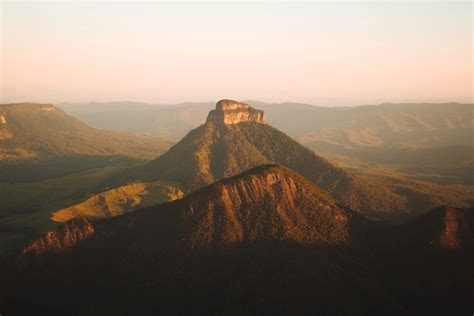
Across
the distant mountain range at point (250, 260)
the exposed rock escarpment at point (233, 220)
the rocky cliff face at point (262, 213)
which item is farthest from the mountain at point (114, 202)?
the rocky cliff face at point (262, 213)

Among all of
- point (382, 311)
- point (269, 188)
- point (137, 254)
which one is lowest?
point (382, 311)

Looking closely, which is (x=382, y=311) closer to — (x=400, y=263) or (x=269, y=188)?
(x=400, y=263)

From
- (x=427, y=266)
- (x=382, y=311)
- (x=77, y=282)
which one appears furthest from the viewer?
(x=427, y=266)

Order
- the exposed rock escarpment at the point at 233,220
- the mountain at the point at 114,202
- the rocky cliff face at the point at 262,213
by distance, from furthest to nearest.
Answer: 1. the mountain at the point at 114,202
2. the rocky cliff face at the point at 262,213
3. the exposed rock escarpment at the point at 233,220

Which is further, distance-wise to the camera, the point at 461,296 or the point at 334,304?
the point at 461,296

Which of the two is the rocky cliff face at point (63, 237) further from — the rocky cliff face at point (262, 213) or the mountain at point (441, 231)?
the mountain at point (441, 231)

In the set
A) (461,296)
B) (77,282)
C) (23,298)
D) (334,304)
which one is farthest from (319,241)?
(23,298)

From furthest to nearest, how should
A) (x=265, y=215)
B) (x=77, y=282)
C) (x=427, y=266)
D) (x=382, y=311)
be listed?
(x=265, y=215)
(x=427, y=266)
(x=77, y=282)
(x=382, y=311)

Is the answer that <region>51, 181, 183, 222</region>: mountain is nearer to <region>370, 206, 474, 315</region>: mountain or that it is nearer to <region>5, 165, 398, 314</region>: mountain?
<region>5, 165, 398, 314</region>: mountain

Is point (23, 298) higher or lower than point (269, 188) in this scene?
lower
